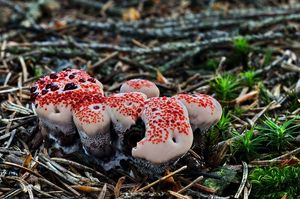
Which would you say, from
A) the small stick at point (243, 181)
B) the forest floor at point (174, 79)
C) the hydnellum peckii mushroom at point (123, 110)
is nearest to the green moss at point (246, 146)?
the forest floor at point (174, 79)

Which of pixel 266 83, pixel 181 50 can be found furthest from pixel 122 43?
pixel 266 83

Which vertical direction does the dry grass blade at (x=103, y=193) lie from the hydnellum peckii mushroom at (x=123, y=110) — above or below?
below

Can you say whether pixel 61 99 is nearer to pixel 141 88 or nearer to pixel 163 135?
pixel 141 88

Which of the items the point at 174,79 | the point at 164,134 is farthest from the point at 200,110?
the point at 174,79

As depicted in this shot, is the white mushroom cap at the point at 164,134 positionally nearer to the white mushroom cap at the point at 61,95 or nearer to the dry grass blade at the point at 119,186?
the dry grass blade at the point at 119,186

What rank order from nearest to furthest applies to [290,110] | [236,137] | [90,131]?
[90,131] < [236,137] < [290,110]

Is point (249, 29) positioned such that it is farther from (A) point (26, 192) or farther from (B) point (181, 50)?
(A) point (26, 192)

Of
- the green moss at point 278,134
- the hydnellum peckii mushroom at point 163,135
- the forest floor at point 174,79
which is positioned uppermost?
the hydnellum peckii mushroom at point 163,135
